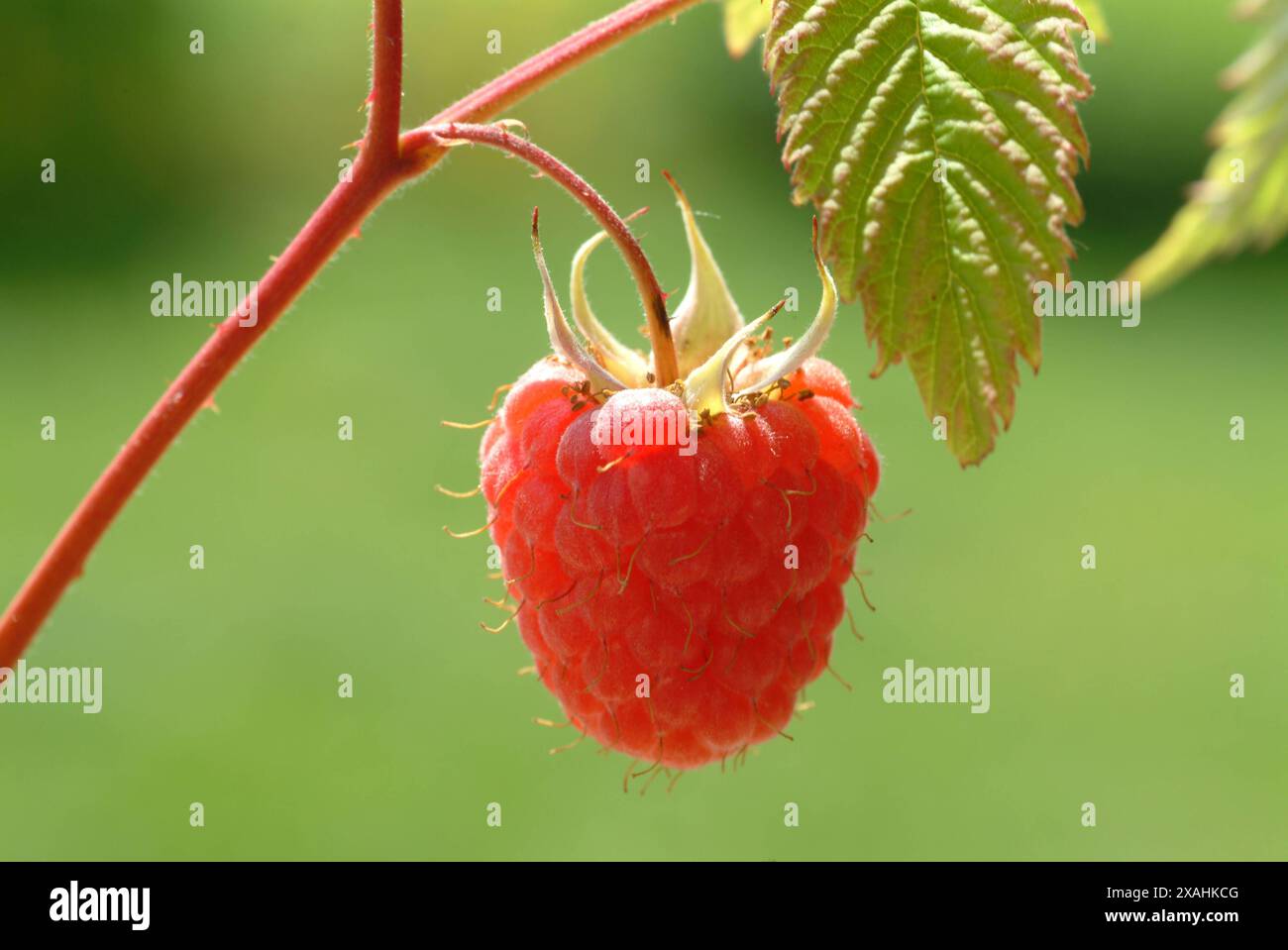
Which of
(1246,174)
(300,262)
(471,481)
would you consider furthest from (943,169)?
(471,481)

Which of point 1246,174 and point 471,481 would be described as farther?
point 471,481

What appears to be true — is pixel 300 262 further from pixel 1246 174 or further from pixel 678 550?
pixel 1246 174

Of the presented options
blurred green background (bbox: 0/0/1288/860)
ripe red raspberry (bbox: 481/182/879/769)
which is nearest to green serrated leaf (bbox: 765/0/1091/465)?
ripe red raspberry (bbox: 481/182/879/769)

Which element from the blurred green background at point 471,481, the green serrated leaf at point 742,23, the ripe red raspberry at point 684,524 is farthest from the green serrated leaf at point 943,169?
the blurred green background at point 471,481

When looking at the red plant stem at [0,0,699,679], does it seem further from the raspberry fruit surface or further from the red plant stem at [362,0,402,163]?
the raspberry fruit surface

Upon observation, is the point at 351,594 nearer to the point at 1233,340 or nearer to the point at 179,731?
the point at 179,731

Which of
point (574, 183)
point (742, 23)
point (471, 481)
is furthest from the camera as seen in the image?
point (471, 481)
